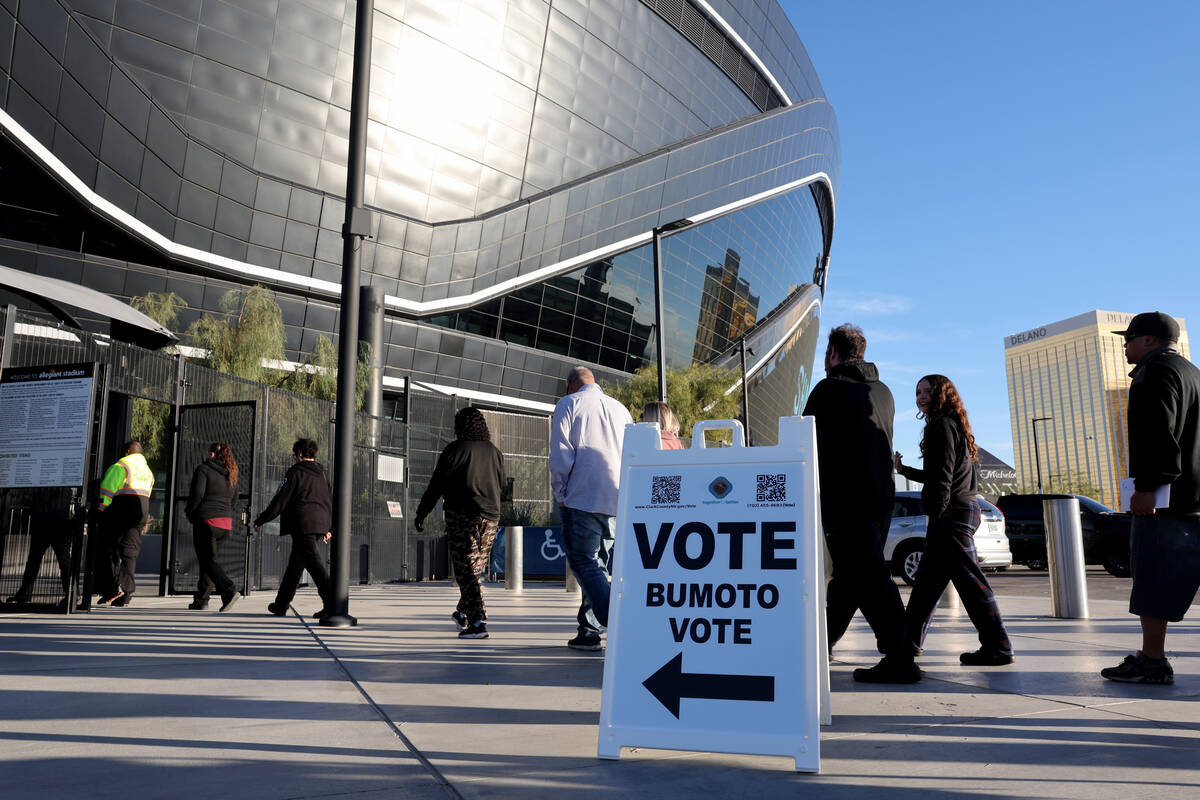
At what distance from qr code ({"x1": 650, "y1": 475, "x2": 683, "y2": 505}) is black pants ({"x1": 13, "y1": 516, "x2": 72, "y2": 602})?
7.95 meters

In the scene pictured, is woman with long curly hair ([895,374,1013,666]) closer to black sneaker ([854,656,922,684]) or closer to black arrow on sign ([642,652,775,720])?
black sneaker ([854,656,922,684])

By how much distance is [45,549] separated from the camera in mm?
9508

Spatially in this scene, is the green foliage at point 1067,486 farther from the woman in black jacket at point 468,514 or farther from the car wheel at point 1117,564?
the woman in black jacket at point 468,514

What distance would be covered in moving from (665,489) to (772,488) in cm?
48

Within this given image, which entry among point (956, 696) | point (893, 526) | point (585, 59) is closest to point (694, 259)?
point (585, 59)

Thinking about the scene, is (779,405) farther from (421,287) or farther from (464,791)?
(464,791)

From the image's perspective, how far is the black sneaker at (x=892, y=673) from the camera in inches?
205

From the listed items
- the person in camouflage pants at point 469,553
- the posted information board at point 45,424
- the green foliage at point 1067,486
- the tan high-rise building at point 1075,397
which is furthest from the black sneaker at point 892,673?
the tan high-rise building at point 1075,397

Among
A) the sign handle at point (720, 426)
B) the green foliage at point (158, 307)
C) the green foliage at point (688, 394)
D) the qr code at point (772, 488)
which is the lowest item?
the qr code at point (772, 488)

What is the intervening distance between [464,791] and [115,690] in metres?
3.09

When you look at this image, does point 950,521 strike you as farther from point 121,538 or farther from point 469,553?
point 121,538

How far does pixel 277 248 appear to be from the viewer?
33625 millimetres

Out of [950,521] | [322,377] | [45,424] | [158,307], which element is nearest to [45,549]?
[45,424]

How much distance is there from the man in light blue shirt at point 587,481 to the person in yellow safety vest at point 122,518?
655 centimetres
